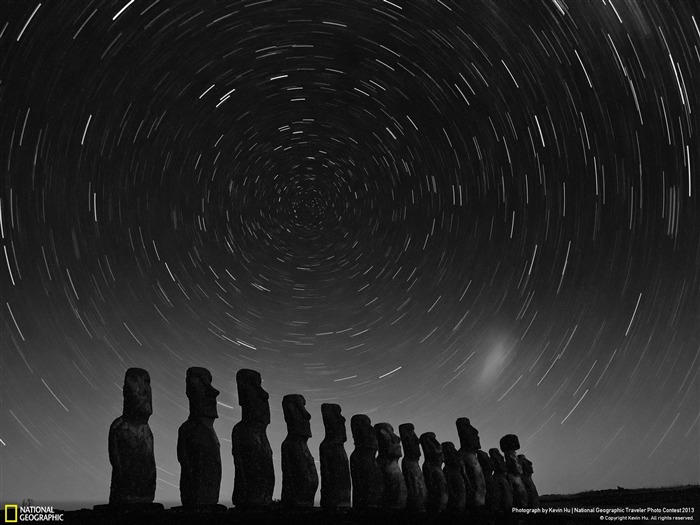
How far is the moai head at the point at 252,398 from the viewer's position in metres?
10.5

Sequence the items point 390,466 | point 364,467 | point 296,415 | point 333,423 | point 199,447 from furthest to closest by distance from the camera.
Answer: point 390,466, point 364,467, point 333,423, point 296,415, point 199,447

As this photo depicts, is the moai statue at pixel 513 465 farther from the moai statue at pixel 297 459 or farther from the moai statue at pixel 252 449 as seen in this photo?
the moai statue at pixel 252 449

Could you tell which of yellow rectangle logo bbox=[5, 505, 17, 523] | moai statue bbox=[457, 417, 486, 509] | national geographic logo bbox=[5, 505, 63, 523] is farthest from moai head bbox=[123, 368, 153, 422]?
moai statue bbox=[457, 417, 486, 509]

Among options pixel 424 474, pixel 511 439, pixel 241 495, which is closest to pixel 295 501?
pixel 241 495

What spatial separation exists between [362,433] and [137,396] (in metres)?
5.94

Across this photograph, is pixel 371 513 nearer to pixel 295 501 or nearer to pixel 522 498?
pixel 295 501

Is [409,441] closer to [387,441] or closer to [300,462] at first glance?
[387,441]

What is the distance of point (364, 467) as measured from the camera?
522 inches

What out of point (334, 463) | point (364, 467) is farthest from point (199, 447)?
point (364, 467)

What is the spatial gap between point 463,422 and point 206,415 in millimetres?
9760

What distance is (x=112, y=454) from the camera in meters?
8.65

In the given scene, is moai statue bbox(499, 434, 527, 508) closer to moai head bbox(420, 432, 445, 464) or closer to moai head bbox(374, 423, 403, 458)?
moai head bbox(420, 432, 445, 464)

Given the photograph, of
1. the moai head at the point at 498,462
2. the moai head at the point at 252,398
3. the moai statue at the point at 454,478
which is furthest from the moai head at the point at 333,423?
the moai head at the point at 498,462

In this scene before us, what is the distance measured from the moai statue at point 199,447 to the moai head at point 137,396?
2.57 ft
